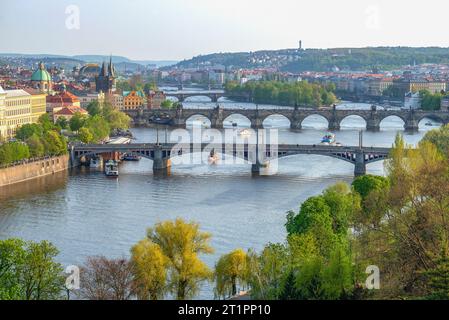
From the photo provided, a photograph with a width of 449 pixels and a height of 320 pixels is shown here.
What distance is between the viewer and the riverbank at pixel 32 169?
63.3 ft

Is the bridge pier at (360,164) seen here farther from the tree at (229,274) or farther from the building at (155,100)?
the building at (155,100)

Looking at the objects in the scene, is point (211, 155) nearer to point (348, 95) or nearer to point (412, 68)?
point (348, 95)

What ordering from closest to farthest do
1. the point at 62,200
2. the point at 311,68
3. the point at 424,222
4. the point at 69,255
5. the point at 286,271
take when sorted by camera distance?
the point at 286,271 < the point at 424,222 < the point at 69,255 < the point at 62,200 < the point at 311,68

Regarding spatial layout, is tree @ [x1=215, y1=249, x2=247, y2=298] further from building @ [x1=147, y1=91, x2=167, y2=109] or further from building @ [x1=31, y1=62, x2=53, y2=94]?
building @ [x1=147, y1=91, x2=167, y2=109]

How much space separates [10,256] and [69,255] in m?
3.00

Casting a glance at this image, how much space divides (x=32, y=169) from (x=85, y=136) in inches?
175

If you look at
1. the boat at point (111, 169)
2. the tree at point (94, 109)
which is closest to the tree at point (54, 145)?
the boat at point (111, 169)

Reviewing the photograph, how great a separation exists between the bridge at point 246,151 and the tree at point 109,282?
39.1 feet

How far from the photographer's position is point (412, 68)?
81812 mm

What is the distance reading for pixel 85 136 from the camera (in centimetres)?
2478

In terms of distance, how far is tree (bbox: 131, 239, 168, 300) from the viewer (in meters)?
9.46

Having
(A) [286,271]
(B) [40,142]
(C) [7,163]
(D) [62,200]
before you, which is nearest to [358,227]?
(A) [286,271]

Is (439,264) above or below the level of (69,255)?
above

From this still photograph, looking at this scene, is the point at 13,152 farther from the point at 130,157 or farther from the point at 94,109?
the point at 94,109
